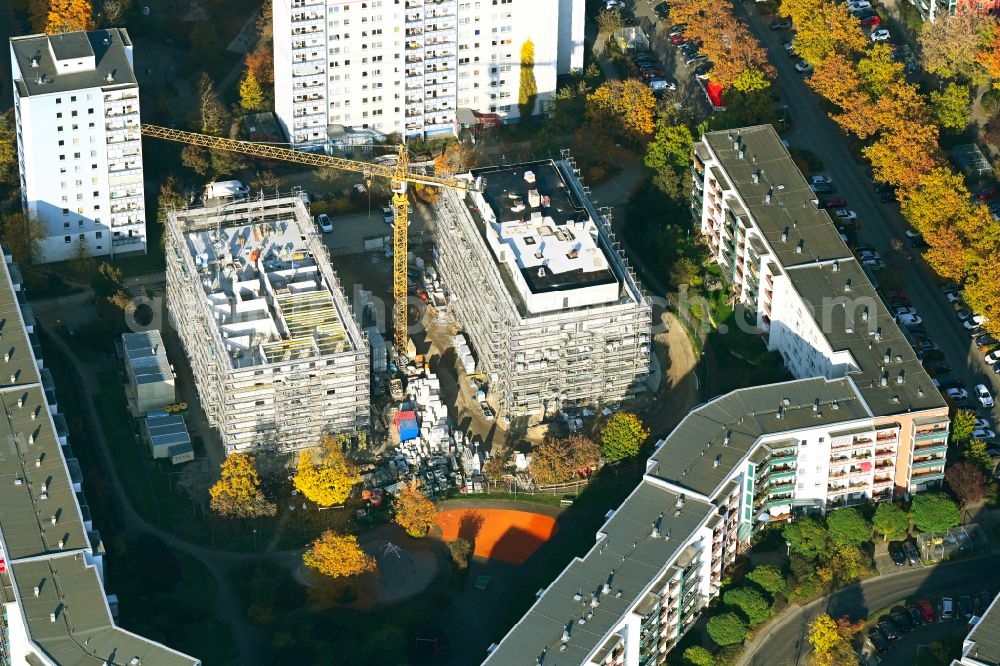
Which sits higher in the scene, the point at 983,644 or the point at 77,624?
the point at 77,624

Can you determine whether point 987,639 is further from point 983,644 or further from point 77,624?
point 77,624

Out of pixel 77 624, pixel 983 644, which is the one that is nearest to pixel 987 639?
pixel 983 644

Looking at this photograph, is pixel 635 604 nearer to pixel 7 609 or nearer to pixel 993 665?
pixel 993 665

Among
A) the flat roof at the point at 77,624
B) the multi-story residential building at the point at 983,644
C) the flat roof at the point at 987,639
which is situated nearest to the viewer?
the flat roof at the point at 77,624

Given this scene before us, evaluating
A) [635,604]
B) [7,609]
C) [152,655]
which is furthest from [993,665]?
[7,609]

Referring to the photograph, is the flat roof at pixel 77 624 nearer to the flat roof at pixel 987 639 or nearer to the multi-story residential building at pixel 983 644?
the multi-story residential building at pixel 983 644

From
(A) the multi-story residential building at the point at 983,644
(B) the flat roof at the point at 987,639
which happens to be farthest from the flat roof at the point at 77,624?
(B) the flat roof at the point at 987,639

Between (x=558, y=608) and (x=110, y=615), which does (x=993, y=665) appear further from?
(x=110, y=615)

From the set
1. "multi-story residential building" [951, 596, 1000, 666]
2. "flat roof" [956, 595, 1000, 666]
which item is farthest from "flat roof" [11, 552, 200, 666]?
"flat roof" [956, 595, 1000, 666]
